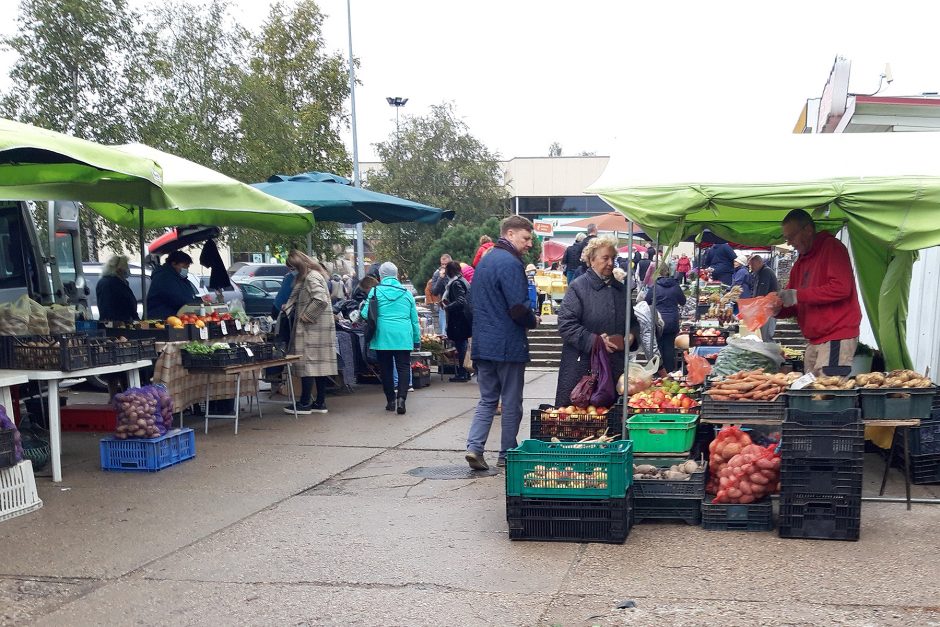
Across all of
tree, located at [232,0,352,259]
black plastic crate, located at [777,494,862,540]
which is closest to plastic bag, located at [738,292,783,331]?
black plastic crate, located at [777,494,862,540]

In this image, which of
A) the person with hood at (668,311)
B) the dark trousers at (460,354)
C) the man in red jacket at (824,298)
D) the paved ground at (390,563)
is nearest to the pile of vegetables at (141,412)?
the paved ground at (390,563)

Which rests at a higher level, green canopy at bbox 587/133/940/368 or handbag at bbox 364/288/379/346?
green canopy at bbox 587/133/940/368

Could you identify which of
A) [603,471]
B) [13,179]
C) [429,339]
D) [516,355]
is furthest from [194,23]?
[603,471]

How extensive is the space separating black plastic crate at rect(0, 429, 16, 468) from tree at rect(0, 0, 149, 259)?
12.6 m

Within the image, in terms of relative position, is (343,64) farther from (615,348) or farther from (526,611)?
(526,611)

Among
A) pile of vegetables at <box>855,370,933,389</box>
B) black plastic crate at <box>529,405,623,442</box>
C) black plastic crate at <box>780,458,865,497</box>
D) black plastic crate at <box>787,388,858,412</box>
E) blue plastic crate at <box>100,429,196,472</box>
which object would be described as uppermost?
pile of vegetables at <box>855,370,933,389</box>

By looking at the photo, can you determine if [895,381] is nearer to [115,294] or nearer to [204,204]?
[204,204]

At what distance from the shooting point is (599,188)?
668 centimetres

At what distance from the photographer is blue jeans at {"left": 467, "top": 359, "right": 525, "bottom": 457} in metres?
7.46

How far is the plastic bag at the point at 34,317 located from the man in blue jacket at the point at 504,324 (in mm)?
3791

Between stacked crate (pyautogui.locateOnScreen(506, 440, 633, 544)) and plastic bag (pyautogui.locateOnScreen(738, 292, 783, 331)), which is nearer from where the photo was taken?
stacked crate (pyautogui.locateOnScreen(506, 440, 633, 544))

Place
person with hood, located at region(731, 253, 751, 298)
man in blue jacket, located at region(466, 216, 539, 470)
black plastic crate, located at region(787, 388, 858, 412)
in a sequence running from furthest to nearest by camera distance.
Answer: person with hood, located at region(731, 253, 751, 298) < man in blue jacket, located at region(466, 216, 539, 470) < black plastic crate, located at region(787, 388, 858, 412)

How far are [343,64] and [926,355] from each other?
19.7m

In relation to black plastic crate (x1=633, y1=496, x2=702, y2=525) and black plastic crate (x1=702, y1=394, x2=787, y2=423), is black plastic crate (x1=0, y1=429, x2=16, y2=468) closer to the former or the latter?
black plastic crate (x1=633, y1=496, x2=702, y2=525)
